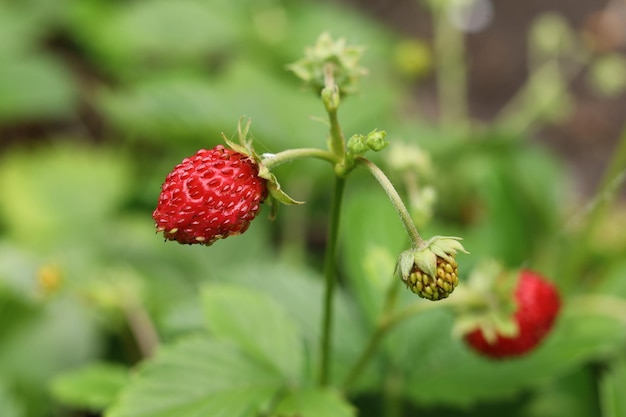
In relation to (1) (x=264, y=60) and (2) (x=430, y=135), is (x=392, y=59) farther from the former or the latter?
(2) (x=430, y=135)

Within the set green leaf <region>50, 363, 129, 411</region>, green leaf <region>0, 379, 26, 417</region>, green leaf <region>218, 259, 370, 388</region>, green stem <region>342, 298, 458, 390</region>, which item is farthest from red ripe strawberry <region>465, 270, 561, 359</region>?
green leaf <region>0, 379, 26, 417</region>

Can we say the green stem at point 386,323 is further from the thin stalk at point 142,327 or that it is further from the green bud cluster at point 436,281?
the thin stalk at point 142,327

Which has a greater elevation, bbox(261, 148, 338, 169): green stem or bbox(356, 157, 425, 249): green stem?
bbox(261, 148, 338, 169): green stem

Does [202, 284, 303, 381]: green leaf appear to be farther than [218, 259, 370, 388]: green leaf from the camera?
No

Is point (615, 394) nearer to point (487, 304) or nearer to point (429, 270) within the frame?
point (487, 304)

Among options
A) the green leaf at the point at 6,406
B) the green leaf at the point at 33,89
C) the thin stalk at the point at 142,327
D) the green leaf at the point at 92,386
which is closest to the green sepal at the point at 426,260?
the green leaf at the point at 92,386

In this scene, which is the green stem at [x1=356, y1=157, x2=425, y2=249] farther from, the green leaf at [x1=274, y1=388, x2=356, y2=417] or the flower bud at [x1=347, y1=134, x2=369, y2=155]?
the green leaf at [x1=274, y1=388, x2=356, y2=417]
